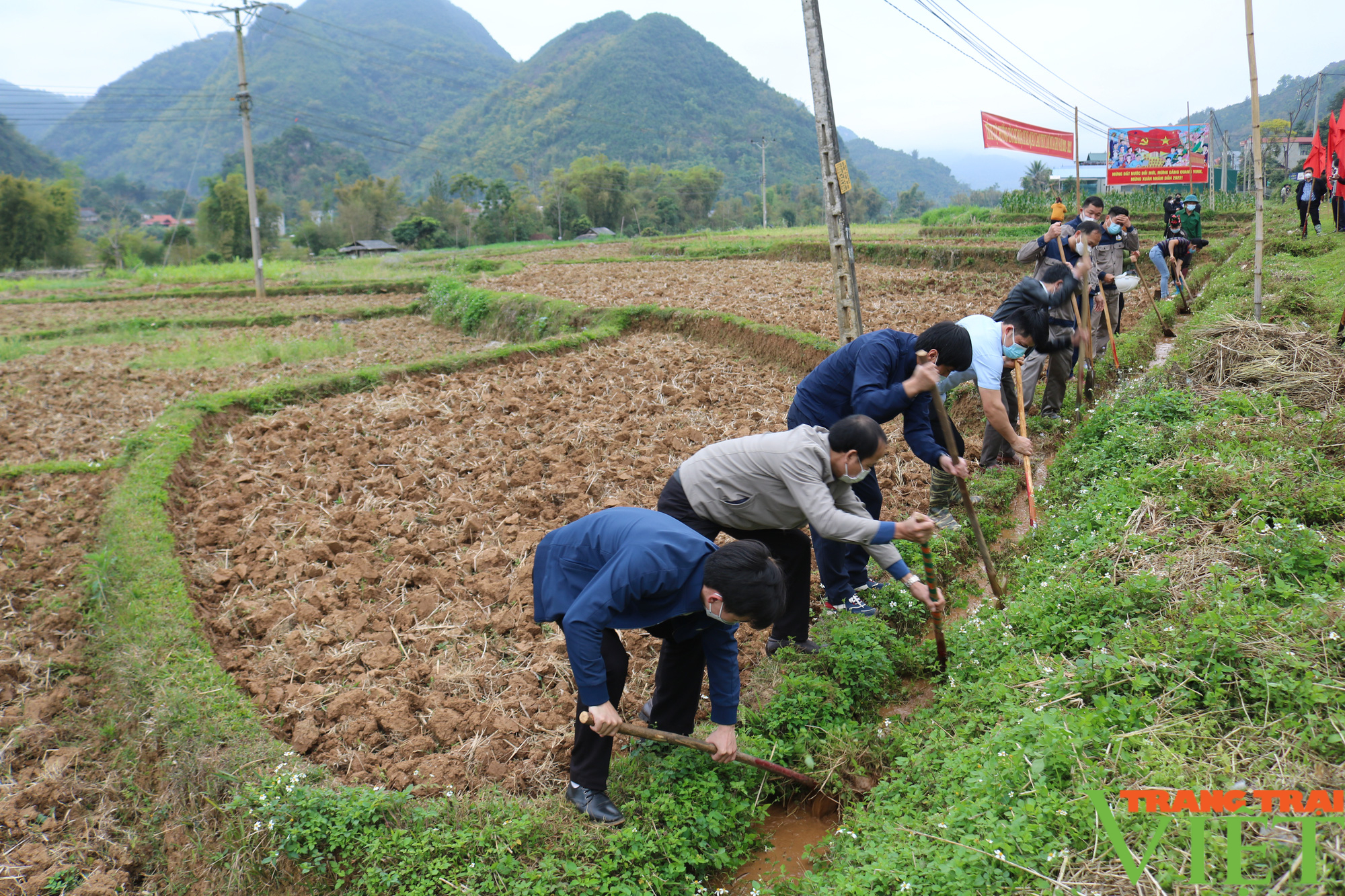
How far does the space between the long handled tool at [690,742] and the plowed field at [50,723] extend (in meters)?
2.42

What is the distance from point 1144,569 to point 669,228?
59.8 metres

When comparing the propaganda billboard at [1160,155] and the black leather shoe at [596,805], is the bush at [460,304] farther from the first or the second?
the propaganda billboard at [1160,155]

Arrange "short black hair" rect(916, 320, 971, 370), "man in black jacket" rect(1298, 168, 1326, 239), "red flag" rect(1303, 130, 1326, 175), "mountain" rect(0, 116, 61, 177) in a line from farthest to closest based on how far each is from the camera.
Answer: "mountain" rect(0, 116, 61, 177) < "man in black jacket" rect(1298, 168, 1326, 239) < "red flag" rect(1303, 130, 1326, 175) < "short black hair" rect(916, 320, 971, 370)

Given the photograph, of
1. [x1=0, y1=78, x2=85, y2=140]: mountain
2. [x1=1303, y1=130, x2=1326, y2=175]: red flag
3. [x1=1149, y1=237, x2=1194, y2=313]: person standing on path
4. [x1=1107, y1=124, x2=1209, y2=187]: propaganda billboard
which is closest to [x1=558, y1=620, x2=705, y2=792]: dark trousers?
[x1=1149, y1=237, x2=1194, y2=313]: person standing on path

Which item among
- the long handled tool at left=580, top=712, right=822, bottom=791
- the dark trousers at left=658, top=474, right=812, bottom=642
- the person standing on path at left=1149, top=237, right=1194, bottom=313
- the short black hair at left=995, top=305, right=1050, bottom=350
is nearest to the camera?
the long handled tool at left=580, top=712, right=822, bottom=791

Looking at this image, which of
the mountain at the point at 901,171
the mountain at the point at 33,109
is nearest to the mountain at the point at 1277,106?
the mountain at the point at 901,171

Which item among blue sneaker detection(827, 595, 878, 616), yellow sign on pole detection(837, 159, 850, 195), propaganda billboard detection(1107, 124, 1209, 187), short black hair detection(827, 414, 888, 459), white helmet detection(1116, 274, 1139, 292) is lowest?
blue sneaker detection(827, 595, 878, 616)

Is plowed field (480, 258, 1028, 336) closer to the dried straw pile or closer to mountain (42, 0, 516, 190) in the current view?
the dried straw pile

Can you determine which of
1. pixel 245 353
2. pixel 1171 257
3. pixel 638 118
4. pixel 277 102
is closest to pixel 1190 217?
pixel 1171 257

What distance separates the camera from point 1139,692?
3.03 metres

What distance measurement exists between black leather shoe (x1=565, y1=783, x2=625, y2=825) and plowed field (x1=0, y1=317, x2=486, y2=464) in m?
7.74

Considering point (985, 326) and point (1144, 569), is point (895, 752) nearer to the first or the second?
point (1144, 569)

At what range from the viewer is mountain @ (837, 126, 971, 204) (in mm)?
148000

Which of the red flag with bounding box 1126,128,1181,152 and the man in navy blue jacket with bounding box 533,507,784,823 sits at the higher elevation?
the red flag with bounding box 1126,128,1181,152
